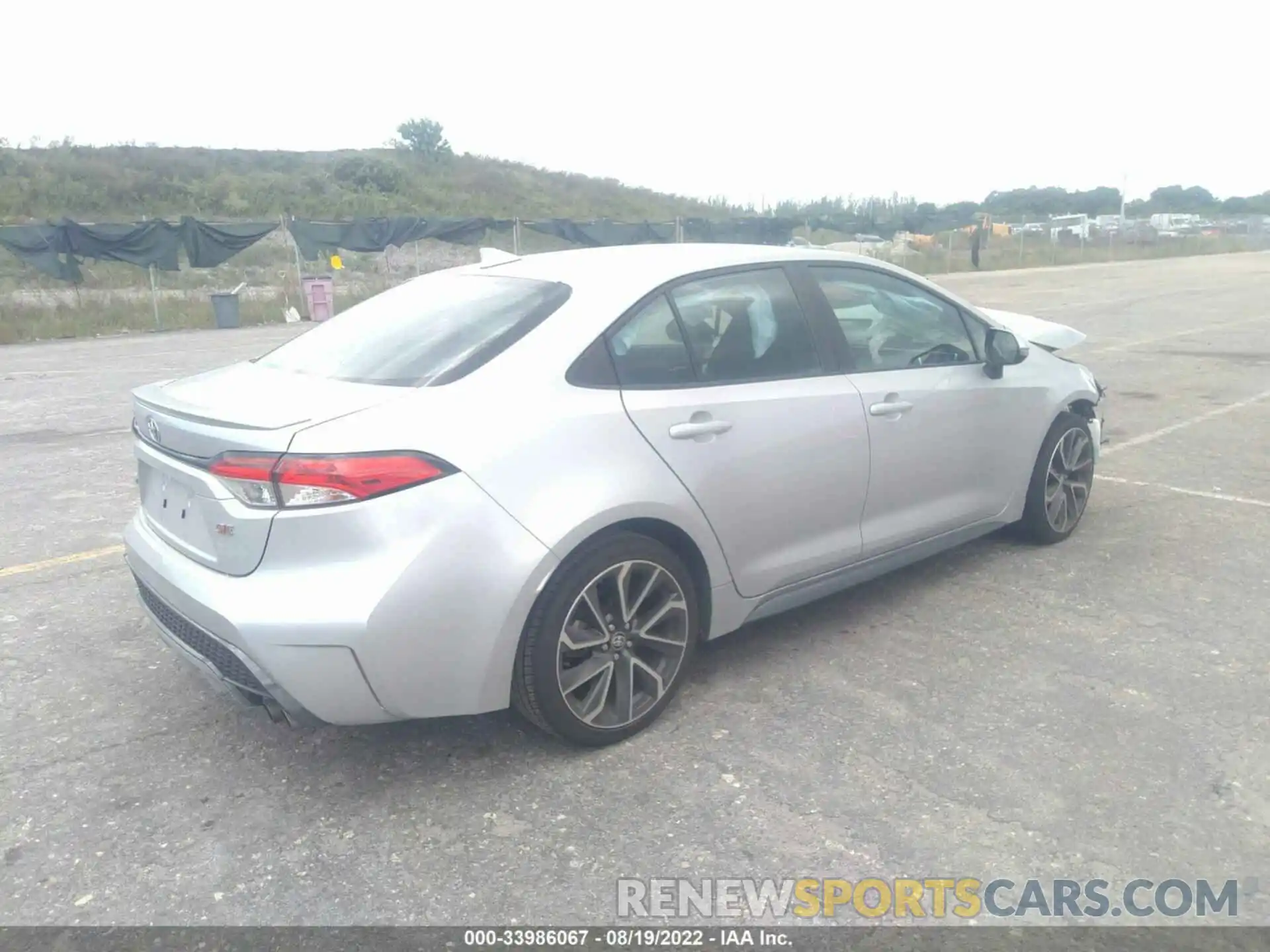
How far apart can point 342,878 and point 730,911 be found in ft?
3.37

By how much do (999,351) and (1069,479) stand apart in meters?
1.03

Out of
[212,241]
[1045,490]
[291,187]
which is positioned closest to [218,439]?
[1045,490]

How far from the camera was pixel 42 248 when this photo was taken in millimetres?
20359

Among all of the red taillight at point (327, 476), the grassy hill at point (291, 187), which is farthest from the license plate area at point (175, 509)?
the grassy hill at point (291, 187)

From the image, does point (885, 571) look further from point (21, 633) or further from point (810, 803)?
point (21, 633)

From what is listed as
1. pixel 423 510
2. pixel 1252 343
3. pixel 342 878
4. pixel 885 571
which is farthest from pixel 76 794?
pixel 1252 343

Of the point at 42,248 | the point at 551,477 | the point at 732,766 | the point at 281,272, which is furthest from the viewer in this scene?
the point at 281,272

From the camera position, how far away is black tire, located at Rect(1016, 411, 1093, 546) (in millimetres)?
5020

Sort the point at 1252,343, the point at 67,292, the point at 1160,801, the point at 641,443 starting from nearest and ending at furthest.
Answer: the point at 1160,801, the point at 641,443, the point at 1252,343, the point at 67,292

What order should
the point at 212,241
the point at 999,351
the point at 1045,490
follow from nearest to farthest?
the point at 999,351, the point at 1045,490, the point at 212,241

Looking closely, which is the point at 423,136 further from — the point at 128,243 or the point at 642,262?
the point at 642,262

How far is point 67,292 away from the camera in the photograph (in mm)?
22141

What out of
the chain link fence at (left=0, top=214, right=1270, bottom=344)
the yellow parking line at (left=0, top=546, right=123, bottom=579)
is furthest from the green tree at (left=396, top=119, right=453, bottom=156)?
the yellow parking line at (left=0, top=546, right=123, bottom=579)

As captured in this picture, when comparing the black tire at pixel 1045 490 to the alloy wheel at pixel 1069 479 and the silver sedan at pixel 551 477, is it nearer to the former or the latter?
the alloy wheel at pixel 1069 479
